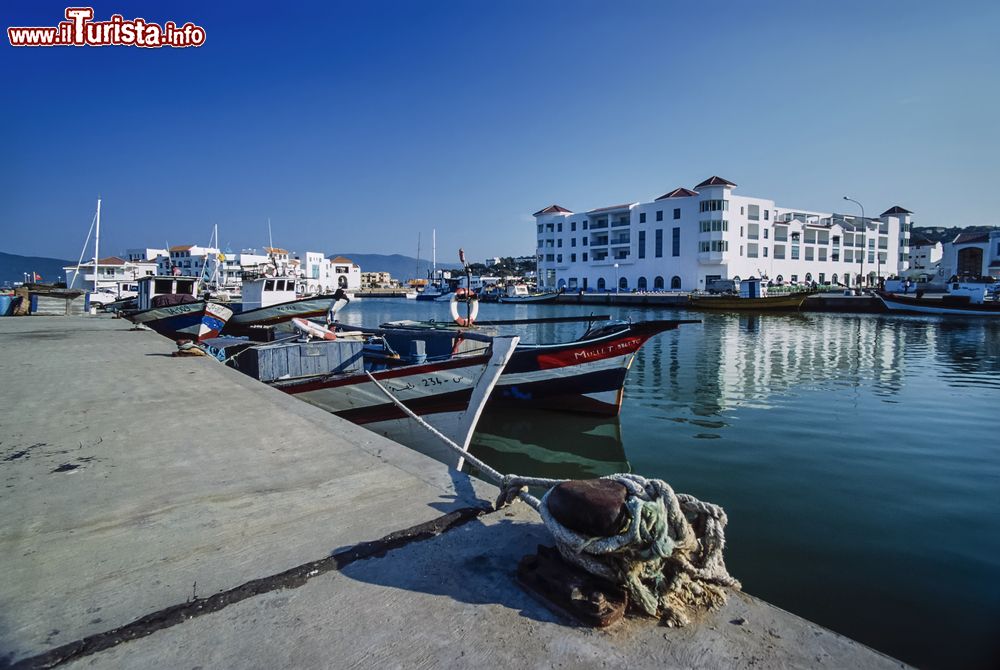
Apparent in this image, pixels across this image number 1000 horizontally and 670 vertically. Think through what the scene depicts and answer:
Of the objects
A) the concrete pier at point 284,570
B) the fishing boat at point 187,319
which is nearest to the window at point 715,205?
the fishing boat at point 187,319

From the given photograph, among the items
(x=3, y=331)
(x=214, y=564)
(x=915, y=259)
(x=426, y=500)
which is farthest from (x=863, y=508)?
(x=915, y=259)

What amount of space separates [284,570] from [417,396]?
221 inches

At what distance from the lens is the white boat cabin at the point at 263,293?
25328 mm

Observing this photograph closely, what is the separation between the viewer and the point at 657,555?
2266 millimetres

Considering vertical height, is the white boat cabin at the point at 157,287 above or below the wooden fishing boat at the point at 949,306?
above

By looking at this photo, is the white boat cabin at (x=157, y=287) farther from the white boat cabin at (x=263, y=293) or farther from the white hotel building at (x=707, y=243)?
the white hotel building at (x=707, y=243)

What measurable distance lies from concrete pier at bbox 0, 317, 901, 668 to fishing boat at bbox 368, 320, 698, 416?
6.37 m

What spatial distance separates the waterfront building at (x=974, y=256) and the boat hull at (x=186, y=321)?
91.9 m

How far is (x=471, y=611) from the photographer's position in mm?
2234

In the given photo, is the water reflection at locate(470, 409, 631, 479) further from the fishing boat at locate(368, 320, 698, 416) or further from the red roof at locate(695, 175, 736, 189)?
the red roof at locate(695, 175, 736, 189)

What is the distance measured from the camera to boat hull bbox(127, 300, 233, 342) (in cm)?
2006

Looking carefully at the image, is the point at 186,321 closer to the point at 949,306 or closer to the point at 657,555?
the point at 657,555

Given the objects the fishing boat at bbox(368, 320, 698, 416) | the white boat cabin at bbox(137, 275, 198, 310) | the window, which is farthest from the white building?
the window

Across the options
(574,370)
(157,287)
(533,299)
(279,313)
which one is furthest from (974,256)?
(157,287)
